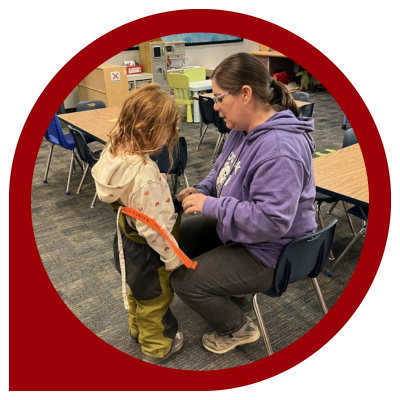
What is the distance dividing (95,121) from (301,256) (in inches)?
105

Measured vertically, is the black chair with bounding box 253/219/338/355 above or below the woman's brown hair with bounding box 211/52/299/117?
below

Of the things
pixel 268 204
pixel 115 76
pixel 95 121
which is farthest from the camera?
pixel 115 76

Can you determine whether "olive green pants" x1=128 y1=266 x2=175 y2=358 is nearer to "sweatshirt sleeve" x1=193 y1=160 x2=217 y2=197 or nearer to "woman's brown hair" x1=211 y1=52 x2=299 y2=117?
"sweatshirt sleeve" x1=193 y1=160 x2=217 y2=197

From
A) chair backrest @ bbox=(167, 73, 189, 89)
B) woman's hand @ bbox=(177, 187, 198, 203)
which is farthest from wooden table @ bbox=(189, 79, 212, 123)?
woman's hand @ bbox=(177, 187, 198, 203)

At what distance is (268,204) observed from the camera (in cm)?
136

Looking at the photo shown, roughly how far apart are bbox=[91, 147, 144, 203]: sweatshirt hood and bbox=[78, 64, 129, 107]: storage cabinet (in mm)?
4777

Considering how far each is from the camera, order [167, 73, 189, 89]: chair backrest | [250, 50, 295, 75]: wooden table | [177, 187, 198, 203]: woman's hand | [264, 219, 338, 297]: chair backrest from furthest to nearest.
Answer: [250, 50, 295, 75]: wooden table
[167, 73, 189, 89]: chair backrest
[177, 187, 198, 203]: woman's hand
[264, 219, 338, 297]: chair backrest

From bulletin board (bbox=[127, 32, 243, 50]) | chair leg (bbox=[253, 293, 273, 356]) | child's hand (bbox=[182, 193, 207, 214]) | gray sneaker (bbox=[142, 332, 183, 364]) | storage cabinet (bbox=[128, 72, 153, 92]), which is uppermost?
bulletin board (bbox=[127, 32, 243, 50])

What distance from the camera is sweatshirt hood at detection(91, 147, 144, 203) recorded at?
4.59 ft

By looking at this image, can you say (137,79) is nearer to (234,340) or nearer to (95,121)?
(95,121)

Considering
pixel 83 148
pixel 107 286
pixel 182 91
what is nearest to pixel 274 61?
pixel 182 91

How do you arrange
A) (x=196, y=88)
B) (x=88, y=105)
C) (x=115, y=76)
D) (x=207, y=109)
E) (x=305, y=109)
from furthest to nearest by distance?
(x=115, y=76)
(x=196, y=88)
(x=207, y=109)
(x=88, y=105)
(x=305, y=109)

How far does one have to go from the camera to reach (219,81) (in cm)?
146
